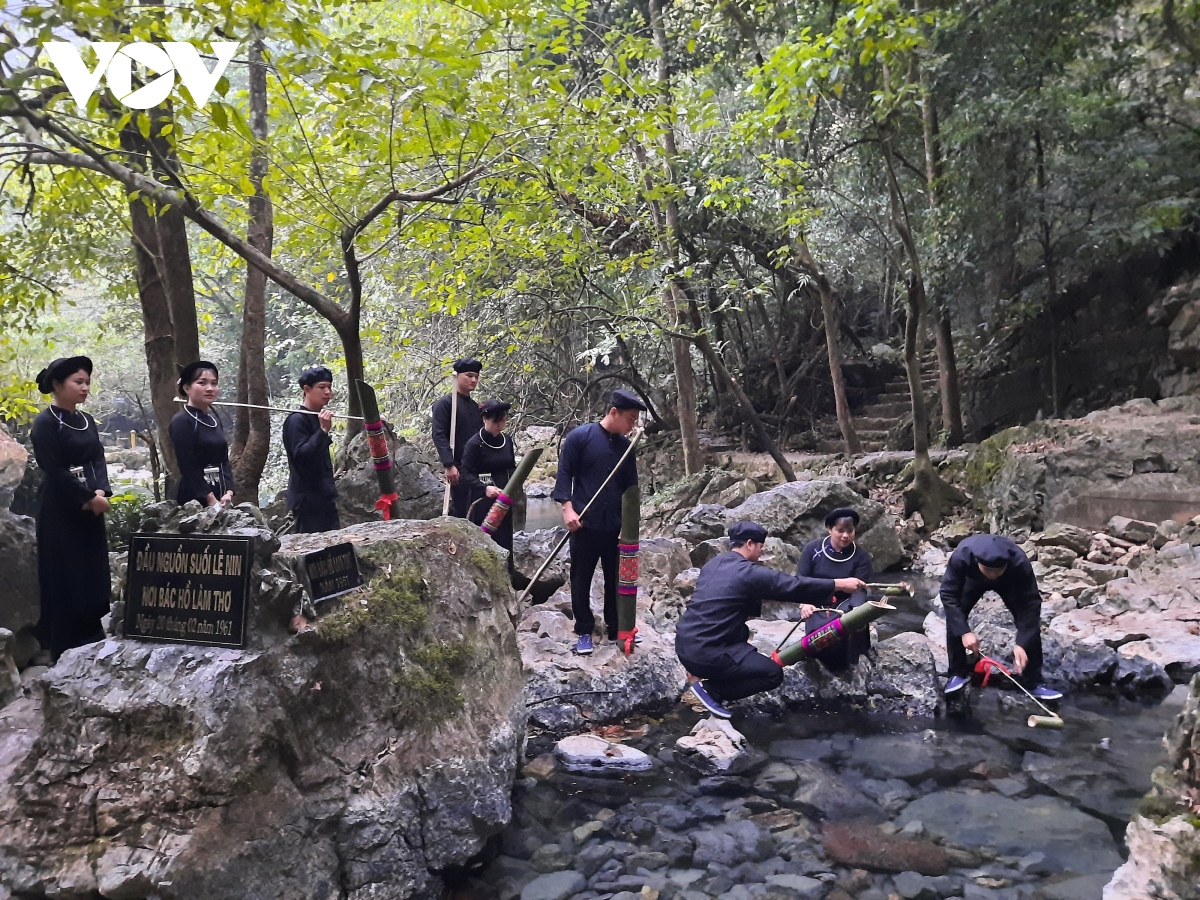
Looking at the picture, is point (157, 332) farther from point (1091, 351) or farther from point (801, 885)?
point (1091, 351)

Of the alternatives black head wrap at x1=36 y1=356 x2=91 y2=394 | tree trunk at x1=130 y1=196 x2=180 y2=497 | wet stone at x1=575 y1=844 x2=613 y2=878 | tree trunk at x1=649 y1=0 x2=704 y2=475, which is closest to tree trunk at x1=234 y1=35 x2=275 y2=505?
tree trunk at x1=130 y1=196 x2=180 y2=497

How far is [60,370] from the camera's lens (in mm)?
4512

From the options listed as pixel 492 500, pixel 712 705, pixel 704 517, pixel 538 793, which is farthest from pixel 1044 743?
pixel 704 517

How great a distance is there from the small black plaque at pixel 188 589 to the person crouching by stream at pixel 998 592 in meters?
4.49

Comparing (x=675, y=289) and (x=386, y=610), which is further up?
(x=675, y=289)

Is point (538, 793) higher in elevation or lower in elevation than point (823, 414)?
lower

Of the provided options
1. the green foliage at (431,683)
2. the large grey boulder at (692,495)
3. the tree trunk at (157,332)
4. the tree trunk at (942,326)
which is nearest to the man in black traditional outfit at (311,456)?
the green foliage at (431,683)

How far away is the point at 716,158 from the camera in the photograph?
10836mm

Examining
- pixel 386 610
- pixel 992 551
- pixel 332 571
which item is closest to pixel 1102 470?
pixel 992 551

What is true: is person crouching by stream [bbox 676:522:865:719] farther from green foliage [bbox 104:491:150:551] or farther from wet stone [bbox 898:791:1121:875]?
green foliage [bbox 104:491:150:551]

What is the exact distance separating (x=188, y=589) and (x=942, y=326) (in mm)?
13169

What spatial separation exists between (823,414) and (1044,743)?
15.3 meters

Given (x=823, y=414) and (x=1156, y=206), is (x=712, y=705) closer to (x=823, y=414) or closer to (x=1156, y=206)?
A: (x=1156, y=206)

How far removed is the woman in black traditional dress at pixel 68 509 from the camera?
4559 mm
